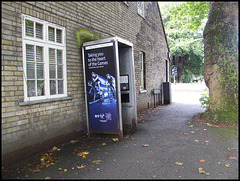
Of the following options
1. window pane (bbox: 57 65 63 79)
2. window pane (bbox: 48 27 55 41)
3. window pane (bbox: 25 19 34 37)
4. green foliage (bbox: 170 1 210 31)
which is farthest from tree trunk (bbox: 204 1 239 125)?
window pane (bbox: 25 19 34 37)

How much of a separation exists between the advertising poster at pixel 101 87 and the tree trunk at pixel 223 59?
11.8 feet

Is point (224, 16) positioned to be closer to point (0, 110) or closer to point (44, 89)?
point (44, 89)

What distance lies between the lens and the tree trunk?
622 centimetres

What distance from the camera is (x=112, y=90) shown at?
18.0 ft

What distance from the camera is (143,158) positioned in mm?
4137

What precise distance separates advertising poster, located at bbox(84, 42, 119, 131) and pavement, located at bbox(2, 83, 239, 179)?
50cm

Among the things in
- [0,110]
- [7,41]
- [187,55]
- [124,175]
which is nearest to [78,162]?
[124,175]

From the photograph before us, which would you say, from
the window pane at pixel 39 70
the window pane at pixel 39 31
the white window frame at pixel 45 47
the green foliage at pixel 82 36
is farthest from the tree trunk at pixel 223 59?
the window pane at pixel 39 70

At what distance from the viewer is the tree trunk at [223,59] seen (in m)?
6.22

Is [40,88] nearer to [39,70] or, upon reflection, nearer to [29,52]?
[39,70]

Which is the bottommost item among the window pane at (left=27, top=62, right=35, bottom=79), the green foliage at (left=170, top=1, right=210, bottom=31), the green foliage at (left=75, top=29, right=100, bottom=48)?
the window pane at (left=27, top=62, right=35, bottom=79)

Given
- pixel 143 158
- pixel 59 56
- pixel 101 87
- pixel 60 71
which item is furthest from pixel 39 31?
pixel 143 158

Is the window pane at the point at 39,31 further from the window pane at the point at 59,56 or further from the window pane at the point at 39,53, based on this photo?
the window pane at the point at 59,56

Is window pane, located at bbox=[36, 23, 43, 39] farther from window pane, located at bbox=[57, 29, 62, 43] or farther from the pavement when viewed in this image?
the pavement
